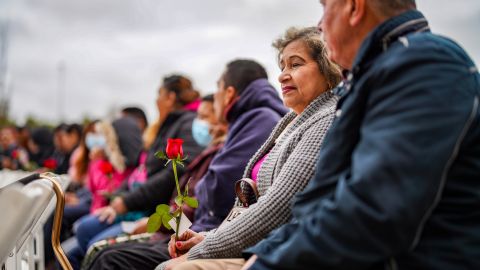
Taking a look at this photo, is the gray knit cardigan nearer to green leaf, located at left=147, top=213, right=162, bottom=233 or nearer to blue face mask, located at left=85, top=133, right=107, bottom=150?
green leaf, located at left=147, top=213, right=162, bottom=233

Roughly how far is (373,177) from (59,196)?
1318 millimetres

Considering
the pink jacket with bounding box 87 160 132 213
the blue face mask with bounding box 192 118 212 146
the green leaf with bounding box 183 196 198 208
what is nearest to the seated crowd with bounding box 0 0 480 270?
the green leaf with bounding box 183 196 198 208

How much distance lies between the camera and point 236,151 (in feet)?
10.0

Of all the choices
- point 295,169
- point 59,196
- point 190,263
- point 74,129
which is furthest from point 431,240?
point 74,129

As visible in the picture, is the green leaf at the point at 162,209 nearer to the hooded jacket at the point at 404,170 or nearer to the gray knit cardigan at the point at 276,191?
the gray knit cardigan at the point at 276,191

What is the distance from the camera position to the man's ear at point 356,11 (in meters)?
1.47

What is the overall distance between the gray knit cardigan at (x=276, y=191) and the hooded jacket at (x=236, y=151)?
85cm

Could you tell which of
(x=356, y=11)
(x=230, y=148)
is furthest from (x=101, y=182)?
(x=356, y=11)

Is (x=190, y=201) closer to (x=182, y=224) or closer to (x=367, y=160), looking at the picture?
→ (x=182, y=224)

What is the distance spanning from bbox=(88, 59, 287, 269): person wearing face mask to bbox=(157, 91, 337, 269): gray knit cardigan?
33.4 inches

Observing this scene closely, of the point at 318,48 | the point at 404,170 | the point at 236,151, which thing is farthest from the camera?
the point at 236,151

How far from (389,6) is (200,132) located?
2936 mm

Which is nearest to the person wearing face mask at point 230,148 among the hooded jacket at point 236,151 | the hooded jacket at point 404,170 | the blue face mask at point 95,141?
the hooded jacket at point 236,151

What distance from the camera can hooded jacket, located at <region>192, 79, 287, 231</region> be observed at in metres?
3.03
